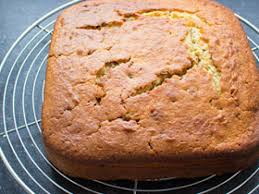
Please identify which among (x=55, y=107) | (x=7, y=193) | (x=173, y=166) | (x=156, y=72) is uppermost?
(x=156, y=72)

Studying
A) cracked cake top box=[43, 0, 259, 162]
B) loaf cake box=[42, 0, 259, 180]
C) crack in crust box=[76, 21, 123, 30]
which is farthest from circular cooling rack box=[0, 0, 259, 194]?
crack in crust box=[76, 21, 123, 30]

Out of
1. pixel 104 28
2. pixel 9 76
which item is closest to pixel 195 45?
pixel 104 28

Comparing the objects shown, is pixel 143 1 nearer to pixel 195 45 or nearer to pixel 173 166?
pixel 195 45

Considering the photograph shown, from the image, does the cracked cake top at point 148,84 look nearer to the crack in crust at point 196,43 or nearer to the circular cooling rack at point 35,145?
the crack in crust at point 196,43

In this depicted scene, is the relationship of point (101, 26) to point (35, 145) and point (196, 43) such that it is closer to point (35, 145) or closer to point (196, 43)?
point (196, 43)

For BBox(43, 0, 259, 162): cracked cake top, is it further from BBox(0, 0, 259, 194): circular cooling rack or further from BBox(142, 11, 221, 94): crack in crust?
BBox(0, 0, 259, 194): circular cooling rack

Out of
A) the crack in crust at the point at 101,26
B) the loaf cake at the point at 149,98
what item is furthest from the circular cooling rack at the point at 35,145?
the crack in crust at the point at 101,26
